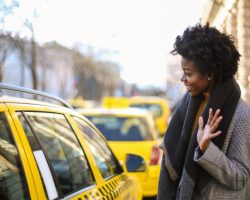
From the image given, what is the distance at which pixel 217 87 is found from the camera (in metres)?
3.05

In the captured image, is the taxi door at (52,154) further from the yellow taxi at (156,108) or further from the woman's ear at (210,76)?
the yellow taxi at (156,108)

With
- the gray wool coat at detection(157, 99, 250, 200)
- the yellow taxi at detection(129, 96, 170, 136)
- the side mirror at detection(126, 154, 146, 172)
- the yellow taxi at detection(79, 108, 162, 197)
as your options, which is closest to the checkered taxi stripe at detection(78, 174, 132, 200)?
the side mirror at detection(126, 154, 146, 172)

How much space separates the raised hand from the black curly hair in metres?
0.26

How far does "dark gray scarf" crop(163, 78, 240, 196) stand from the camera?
2980mm

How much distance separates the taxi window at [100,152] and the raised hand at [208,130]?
45.9 inches

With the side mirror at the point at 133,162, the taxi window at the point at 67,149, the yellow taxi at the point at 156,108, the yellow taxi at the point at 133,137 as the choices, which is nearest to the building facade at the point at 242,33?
the yellow taxi at the point at 133,137

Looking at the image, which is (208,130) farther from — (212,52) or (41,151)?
(41,151)

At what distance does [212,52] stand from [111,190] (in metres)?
1.29

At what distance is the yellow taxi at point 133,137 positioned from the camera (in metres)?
7.33

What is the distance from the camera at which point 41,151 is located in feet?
9.34

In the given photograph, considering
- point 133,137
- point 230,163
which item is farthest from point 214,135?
point 133,137

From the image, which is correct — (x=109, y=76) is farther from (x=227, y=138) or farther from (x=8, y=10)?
(x=227, y=138)

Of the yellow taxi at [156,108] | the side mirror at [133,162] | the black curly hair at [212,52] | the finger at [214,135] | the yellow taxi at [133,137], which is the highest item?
the black curly hair at [212,52]

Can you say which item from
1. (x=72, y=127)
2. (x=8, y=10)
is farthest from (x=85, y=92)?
(x=72, y=127)
